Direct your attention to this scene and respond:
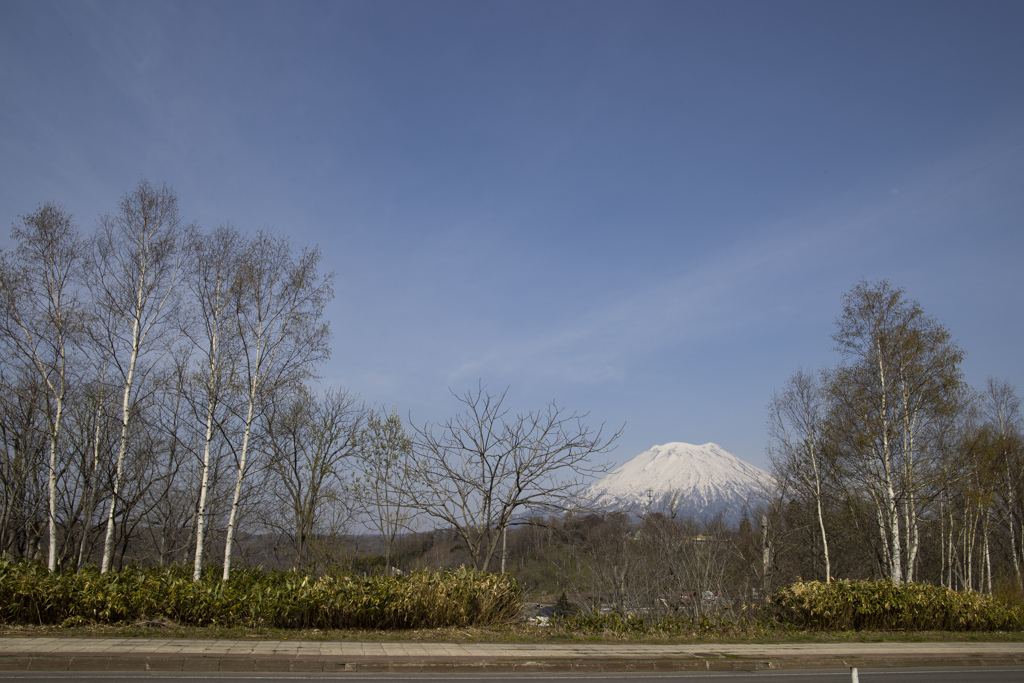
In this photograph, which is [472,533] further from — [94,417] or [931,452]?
[931,452]

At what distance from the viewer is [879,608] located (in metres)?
13.7

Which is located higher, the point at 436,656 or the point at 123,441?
the point at 123,441

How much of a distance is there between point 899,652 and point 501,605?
746 cm

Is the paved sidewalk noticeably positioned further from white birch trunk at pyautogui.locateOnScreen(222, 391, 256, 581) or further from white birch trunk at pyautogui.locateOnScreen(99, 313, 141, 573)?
white birch trunk at pyautogui.locateOnScreen(99, 313, 141, 573)

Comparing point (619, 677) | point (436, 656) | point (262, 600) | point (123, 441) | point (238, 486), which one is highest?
point (123, 441)

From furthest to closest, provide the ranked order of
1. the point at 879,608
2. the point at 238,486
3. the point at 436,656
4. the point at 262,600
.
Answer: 1. the point at 238,486
2. the point at 879,608
3. the point at 262,600
4. the point at 436,656

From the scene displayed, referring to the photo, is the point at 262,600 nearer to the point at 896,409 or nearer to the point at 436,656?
the point at 436,656

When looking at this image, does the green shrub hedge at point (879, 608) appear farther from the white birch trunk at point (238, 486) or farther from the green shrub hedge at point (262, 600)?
the white birch trunk at point (238, 486)

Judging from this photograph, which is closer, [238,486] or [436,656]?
[436,656]

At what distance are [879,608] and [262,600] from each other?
13.4 m

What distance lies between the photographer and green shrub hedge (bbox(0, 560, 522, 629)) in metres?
9.55

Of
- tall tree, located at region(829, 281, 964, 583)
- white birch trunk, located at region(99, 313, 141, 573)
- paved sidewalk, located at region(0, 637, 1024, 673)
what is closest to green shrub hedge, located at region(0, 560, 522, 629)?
paved sidewalk, located at region(0, 637, 1024, 673)

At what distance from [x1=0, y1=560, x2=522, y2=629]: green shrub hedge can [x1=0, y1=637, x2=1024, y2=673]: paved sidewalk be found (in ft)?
3.76

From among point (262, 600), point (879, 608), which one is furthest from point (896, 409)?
A: point (262, 600)
